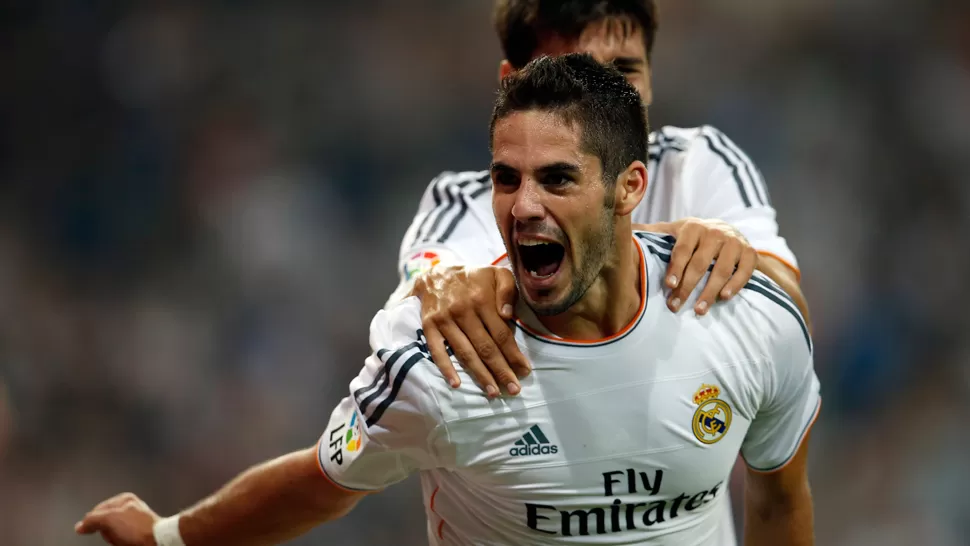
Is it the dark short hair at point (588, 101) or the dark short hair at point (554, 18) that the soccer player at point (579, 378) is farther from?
the dark short hair at point (554, 18)

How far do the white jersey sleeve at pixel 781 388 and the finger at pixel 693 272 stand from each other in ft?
0.39

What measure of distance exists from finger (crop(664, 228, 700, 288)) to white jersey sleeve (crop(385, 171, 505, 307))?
545 millimetres

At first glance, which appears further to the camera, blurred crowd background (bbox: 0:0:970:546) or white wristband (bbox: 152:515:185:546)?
blurred crowd background (bbox: 0:0:970:546)

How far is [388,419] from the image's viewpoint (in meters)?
2.15

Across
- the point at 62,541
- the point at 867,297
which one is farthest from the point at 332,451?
the point at 867,297

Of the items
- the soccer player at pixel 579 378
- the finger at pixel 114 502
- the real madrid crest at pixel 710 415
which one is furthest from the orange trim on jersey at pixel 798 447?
the finger at pixel 114 502

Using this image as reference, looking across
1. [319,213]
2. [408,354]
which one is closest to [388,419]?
[408,354]

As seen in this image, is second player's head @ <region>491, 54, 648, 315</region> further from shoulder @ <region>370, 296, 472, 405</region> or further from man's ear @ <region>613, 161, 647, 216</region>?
shoulder @ <region>370, 296, 472, 405</region>

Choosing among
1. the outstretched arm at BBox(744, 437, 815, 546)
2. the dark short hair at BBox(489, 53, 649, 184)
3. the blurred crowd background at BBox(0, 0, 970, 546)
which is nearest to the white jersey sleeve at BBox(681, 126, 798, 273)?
the outstretched arm at BBox(744, 437, 815, 546)

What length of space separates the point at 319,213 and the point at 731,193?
10.4ft

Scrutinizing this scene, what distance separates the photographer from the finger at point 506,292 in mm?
2191

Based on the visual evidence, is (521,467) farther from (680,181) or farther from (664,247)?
(680,181)

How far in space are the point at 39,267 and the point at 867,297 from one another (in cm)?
450

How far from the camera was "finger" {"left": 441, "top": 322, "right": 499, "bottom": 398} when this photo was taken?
2113 millimetres
